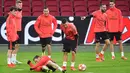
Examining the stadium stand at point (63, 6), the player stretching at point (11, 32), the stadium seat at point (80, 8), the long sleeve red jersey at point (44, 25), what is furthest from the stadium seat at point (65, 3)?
the player stretching at point (11, 32)

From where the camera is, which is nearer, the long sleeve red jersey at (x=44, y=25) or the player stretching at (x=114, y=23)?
the long sleeve red jersey at (x=44, y=25)

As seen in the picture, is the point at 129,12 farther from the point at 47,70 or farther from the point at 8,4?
the point at 47,70

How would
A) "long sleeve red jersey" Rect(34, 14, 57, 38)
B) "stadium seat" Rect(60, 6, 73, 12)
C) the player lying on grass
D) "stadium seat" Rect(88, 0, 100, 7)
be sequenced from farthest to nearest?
"stadium seat" Rect(88, 0, 100, 7)
"stadium seat" Rect(60, 6, 73, 12)
"long sleeve red jersey" Rect(34, 14, 57, 38)
the player lying on grass

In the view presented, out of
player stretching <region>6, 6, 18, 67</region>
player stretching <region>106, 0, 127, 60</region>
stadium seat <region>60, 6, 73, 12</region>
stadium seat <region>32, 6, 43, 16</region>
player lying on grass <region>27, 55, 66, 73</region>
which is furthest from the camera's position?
stadium seat <region>60, 6, 73, 12</region>

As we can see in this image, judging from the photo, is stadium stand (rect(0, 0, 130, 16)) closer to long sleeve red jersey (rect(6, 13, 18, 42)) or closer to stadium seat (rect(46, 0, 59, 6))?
stadium seat (rect(46, 0, 59, 6))

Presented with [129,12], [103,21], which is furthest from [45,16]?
[129,12]

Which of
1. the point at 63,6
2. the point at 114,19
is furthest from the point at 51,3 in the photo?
the point at 114,19

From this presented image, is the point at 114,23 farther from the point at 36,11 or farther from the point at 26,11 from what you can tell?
the point at 26,11

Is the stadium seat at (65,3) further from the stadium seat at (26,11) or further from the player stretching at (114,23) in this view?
the player stretching at (114,23)

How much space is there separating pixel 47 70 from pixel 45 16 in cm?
411

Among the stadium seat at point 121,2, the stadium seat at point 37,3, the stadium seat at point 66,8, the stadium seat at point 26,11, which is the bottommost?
the stadium seat at point 26,11

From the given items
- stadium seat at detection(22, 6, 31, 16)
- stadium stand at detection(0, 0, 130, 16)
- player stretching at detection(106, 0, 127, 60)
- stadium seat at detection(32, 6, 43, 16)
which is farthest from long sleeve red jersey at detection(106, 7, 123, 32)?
stadium seat at detection(22, 6, 31, 16)

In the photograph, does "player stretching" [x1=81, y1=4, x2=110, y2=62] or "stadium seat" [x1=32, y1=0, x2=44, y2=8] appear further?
"stadium seat" [x1=32, y1=0, x2=44, y2=8]

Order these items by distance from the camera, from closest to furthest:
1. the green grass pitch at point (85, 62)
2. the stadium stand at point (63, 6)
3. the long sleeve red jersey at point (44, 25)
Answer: the green grass pitch at point (85, 62) → the long sleeve red jersey at point (44, 25) → the stadium stand at point (63, 6)
